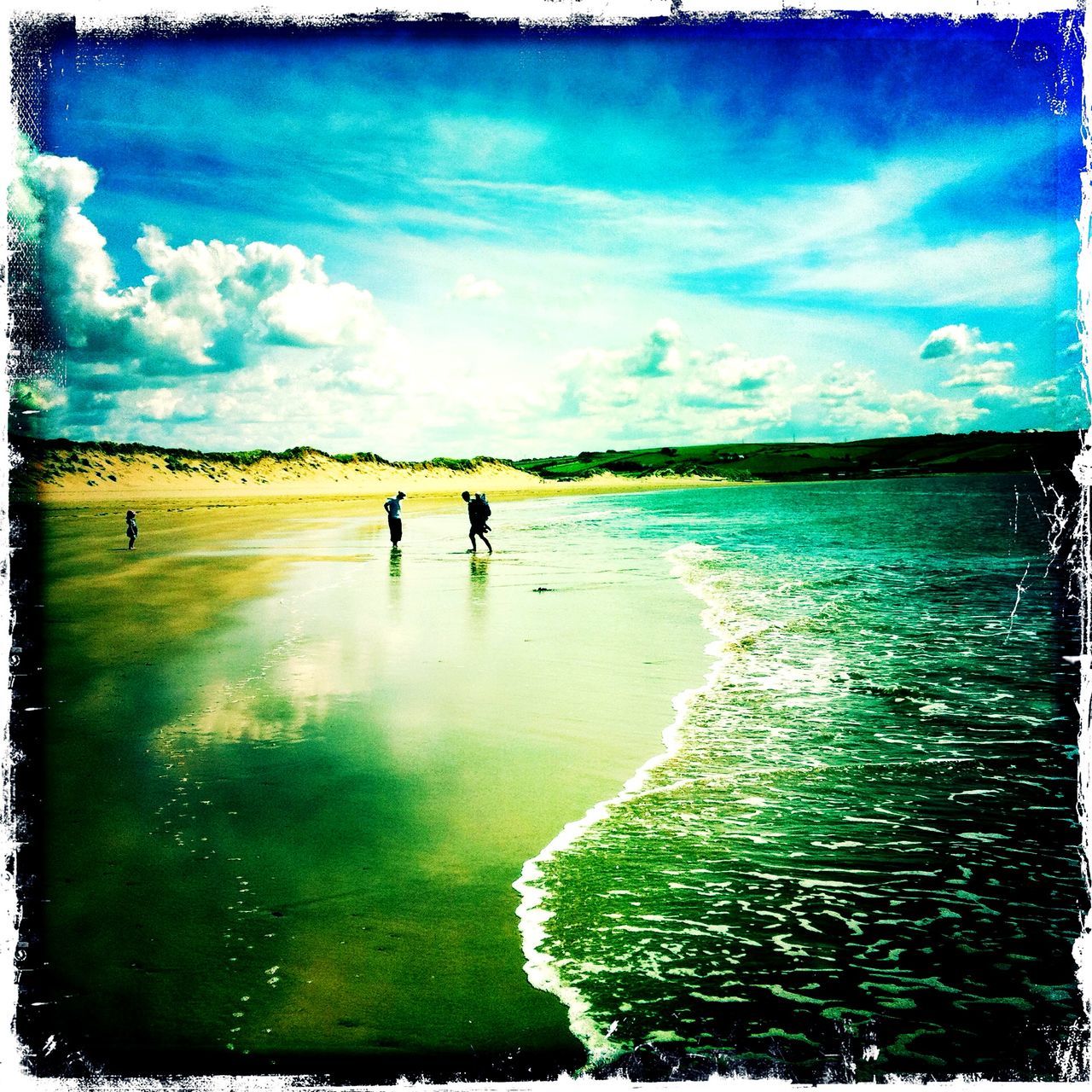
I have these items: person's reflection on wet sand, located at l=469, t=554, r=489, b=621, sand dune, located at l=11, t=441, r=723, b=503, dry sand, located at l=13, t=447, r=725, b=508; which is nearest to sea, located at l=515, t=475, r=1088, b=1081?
person's reflection on wet sand, located at l=469, t=554, r=489, b=621

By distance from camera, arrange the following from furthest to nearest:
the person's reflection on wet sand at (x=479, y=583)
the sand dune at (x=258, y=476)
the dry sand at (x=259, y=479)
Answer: the sand dune at (x=258, y=476)
the dry sand at (x=259, y=479)
the person's reflection on wet sand at (x=479, y=583)

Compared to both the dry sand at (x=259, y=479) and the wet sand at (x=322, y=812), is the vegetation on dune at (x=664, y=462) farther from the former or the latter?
the wet sand at (x=322, y=812)

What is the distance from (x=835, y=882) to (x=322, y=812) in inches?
113

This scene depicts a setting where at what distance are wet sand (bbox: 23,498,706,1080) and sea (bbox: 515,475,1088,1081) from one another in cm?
31

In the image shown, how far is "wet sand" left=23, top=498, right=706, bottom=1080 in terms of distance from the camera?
120 inches

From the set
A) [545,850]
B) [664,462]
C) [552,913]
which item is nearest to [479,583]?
[545,850]

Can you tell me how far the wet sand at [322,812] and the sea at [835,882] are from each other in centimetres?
31

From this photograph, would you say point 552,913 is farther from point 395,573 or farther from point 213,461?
point 213,461

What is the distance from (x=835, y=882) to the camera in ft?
13.7

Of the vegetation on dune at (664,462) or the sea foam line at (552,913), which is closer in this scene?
the sea foam line at (552,913)

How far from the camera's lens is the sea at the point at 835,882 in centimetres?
311

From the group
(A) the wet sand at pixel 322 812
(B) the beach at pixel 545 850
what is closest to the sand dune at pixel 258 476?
(A) the wet sand at pixel 322 812

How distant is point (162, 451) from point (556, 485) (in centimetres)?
4201

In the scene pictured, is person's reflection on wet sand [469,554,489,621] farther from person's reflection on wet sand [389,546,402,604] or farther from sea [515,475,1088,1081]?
sea [515,475,1088,1081]
